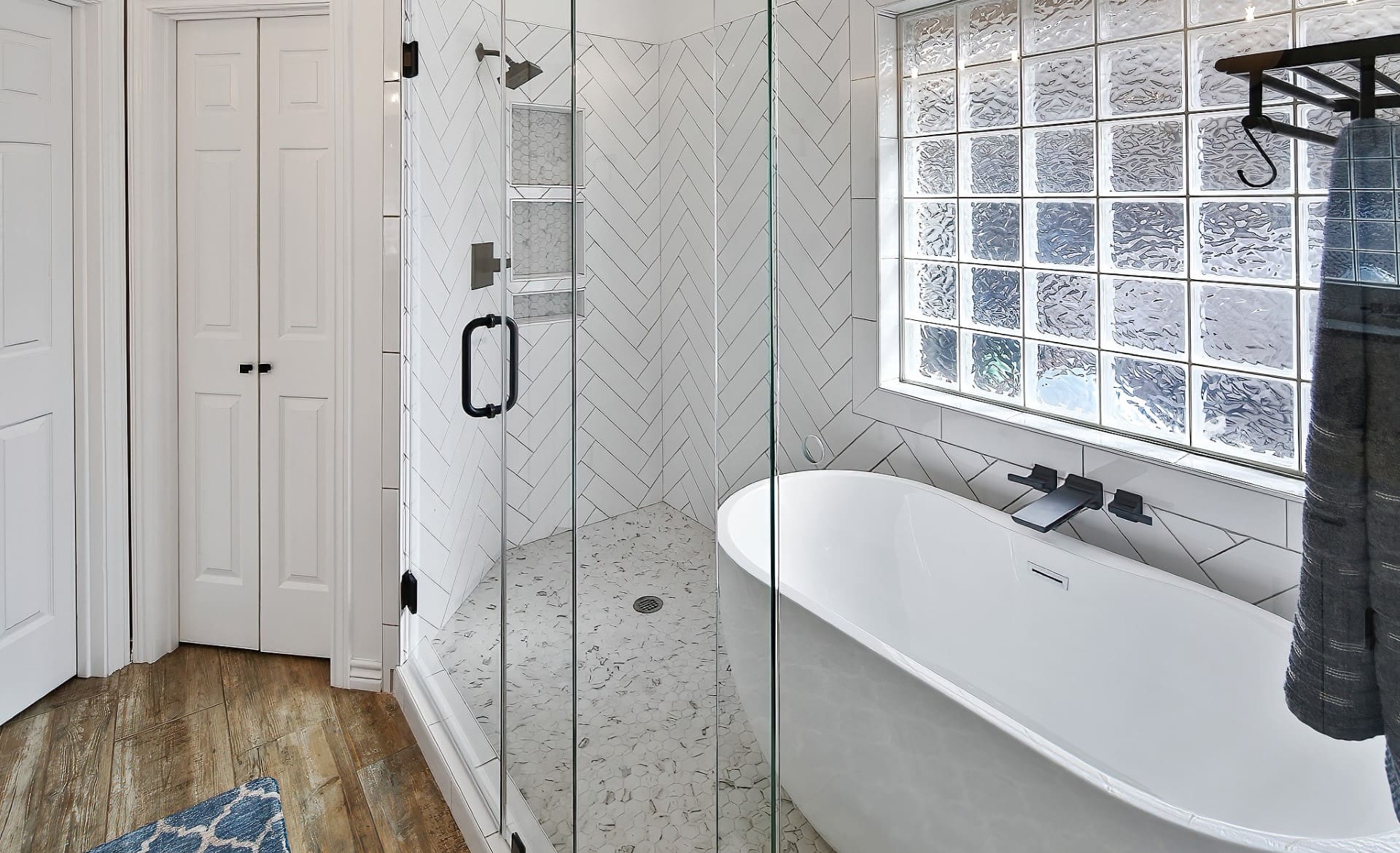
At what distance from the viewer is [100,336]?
92.6 inches

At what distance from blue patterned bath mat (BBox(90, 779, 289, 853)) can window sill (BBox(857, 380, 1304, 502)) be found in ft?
5.58

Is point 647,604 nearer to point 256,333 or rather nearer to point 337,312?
point 337,312

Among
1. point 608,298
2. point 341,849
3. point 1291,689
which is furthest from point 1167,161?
point 341,849

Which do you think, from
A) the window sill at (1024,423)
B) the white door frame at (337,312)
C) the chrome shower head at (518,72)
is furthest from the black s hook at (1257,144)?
the white door frame at (337,312)

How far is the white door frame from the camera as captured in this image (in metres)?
2.25

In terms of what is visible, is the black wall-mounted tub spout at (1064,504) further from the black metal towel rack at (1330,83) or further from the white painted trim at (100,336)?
the white painted trim at (100,336)

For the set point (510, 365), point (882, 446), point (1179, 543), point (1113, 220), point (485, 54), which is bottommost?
point (1179, 543)

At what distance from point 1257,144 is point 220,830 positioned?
2343 mm

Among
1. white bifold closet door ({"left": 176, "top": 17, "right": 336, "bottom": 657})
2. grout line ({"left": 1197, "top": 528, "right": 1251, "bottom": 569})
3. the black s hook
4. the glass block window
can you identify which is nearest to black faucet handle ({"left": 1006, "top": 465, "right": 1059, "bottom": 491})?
the glass block window

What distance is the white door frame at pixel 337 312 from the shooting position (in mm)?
2248

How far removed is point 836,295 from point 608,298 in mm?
359

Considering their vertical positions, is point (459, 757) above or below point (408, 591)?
below

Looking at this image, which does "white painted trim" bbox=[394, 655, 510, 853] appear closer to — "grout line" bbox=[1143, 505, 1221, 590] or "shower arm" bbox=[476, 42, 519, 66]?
"grout line" bbox=[1143, 505, 1221, 590]

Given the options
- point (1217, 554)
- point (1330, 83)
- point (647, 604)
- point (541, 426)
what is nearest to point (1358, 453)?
point (1330, 83)
